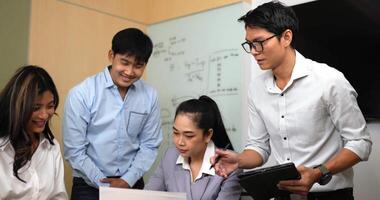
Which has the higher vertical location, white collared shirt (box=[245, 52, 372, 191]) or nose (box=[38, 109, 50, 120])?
white collared shirt (box=[245, 52, 372, 191])

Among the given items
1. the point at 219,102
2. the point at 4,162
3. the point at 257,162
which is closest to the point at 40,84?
the point at 4,162

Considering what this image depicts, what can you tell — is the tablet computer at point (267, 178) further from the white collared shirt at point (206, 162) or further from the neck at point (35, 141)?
the neck at point (35, 141)

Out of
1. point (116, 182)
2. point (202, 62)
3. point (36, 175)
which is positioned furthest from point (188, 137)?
point (202, 62)

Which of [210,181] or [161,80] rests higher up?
[161,80]

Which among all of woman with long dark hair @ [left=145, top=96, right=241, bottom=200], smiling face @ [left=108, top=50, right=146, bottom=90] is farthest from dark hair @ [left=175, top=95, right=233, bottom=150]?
smiling face @ [left=108, top=50, right=146, bottom=90]

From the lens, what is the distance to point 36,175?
1585mm

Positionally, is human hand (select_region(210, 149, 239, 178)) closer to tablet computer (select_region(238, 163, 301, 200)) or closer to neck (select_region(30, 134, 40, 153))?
tablet computer (select_region(238, 163, 301, 200))

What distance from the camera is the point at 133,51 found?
1.89m

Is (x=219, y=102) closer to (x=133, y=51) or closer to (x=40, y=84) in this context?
(x=133, y=51)

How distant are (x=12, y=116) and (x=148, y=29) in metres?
1.88

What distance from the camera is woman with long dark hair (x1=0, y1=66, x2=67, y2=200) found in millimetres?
1530

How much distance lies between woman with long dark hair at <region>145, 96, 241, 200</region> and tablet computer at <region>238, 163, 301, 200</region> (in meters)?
0.33

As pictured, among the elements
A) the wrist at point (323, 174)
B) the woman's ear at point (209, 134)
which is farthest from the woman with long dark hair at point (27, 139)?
the wrist at point (323, 174)

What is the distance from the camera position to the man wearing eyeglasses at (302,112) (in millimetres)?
1404
